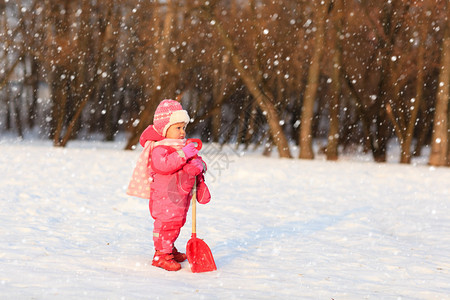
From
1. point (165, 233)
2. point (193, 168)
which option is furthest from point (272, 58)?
point (165, 233)

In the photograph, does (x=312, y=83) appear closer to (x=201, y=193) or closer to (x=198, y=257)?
(x=201, y=193)

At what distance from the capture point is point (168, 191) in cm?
504

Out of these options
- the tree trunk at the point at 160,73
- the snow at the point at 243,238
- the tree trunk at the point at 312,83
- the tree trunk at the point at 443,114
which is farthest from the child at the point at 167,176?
the tree trunk at the point at 160,73

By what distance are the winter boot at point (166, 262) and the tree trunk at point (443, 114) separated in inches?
534

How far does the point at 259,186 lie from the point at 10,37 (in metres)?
17.0

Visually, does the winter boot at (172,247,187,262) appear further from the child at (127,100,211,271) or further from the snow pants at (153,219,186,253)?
the snow pants at (153,219,186,253)

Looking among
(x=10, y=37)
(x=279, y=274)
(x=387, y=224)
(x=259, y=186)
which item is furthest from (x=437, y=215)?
(x=10, y=37)

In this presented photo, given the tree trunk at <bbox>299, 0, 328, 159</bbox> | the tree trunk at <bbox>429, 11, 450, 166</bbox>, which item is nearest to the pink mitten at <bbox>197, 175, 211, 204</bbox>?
the tree trunk at <bbox>429, 11, 450, 166</bbox>

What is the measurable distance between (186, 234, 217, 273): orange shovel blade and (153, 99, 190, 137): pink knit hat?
1.03 meters

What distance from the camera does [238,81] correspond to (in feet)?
72.8

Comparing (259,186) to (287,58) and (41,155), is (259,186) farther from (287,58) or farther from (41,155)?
(287,58)

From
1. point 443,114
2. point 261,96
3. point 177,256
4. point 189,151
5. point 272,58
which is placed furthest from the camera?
point 272,58

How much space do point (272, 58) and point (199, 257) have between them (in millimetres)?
19383

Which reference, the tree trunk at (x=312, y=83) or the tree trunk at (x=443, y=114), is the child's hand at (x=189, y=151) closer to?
the tree trunk at (x=443, y=114)
